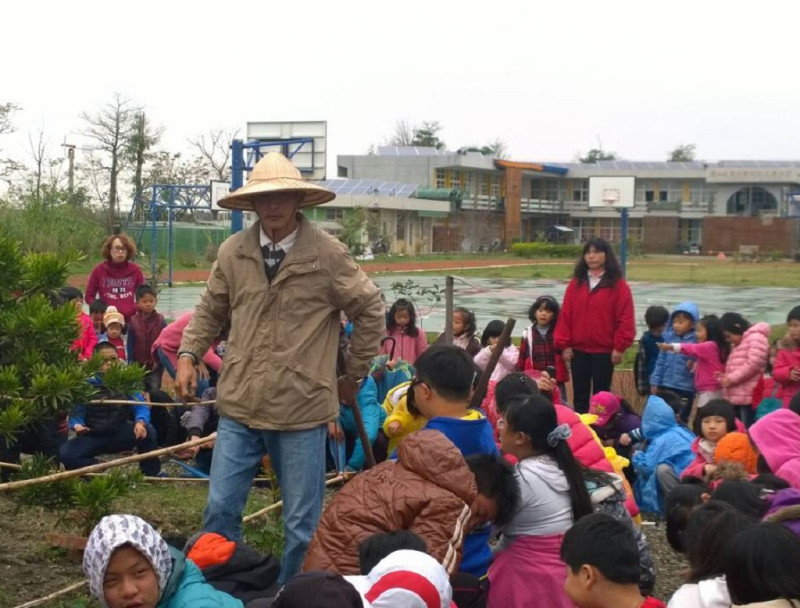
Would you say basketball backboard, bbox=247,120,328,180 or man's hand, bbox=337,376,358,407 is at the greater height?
basketball backboard, bbox=247,120,328,180

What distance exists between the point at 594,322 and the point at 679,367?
0.98 meters

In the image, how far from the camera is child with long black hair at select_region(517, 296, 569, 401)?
8.59 metres

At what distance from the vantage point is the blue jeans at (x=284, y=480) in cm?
436

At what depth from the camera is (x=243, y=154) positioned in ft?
67.1

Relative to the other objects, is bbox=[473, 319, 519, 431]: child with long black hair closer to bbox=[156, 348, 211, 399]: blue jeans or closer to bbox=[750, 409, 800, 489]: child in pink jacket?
bbox=[156, 348, 211, 399]: blue jeans

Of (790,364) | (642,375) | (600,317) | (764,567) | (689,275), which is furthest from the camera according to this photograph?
(689,275)

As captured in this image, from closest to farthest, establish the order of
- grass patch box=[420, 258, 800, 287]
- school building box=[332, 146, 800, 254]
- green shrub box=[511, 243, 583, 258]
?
grass patch box=[420, 258, 800, 287]
green shrub box=[511, 243, 583, 258]
school building box=[332, 146, 800, 254]

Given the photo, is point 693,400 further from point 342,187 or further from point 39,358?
point 342,187

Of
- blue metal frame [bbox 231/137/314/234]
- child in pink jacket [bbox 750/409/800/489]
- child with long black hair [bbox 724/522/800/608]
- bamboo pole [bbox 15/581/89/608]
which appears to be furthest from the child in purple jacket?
blue metal frame [bbox 231/137/314/234]

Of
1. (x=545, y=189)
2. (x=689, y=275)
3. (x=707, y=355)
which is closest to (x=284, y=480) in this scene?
(x=707, y=355)

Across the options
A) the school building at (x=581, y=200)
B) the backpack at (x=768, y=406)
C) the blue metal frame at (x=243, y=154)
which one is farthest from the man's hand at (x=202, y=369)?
the school building at (x=581, y=200)

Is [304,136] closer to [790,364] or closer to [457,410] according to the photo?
[790,364]

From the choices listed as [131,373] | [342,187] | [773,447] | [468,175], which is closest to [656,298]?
[773,447]

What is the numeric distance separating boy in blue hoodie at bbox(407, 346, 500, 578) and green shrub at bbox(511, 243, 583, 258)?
158ft
